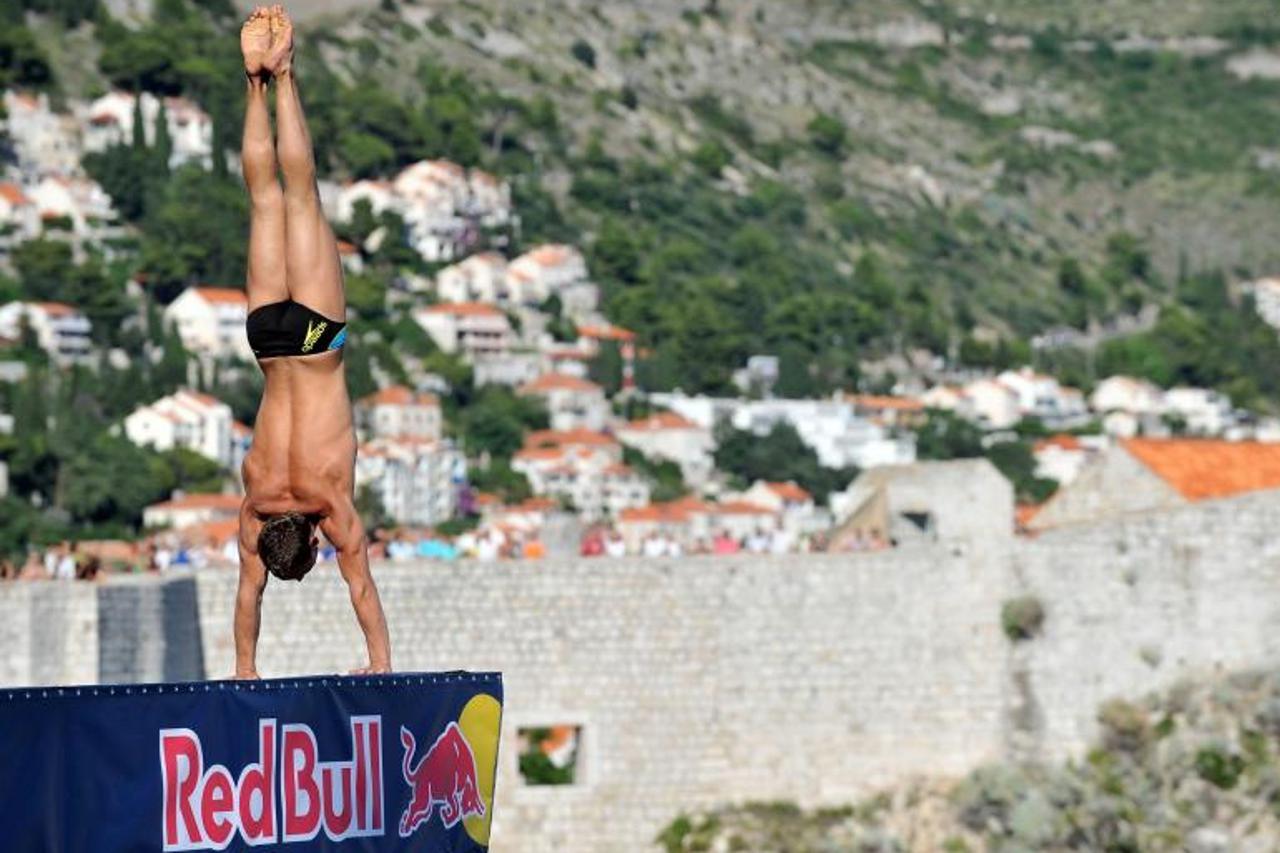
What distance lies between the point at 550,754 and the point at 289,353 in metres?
19.6

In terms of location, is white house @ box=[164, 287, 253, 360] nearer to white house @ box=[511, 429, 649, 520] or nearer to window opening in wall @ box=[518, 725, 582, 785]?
white house @ box=[511, 429, 649, 520]

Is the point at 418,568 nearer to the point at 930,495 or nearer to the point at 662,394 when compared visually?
the point at 930,495

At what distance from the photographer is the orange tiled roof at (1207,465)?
32469 mm

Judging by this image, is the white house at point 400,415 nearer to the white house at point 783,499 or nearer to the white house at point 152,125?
the white house at point 783,499

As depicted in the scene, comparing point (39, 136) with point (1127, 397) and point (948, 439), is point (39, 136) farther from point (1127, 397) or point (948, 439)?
point (1127, 397)

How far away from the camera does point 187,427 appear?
96.3m

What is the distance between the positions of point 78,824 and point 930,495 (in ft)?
72.4

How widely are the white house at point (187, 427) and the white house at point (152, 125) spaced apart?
24866mm

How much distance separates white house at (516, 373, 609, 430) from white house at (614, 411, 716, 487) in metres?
1.44

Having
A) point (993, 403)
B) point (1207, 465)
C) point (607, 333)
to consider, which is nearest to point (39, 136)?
point (607, 333)

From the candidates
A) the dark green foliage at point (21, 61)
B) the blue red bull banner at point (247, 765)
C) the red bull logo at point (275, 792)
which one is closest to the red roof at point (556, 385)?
the dark green foliage at point (21, 61)

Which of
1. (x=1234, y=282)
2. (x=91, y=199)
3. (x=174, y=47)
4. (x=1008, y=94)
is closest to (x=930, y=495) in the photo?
(x=91, y=199)

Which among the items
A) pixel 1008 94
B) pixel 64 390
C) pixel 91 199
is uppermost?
pixel 1008 94

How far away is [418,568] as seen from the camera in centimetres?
2770
